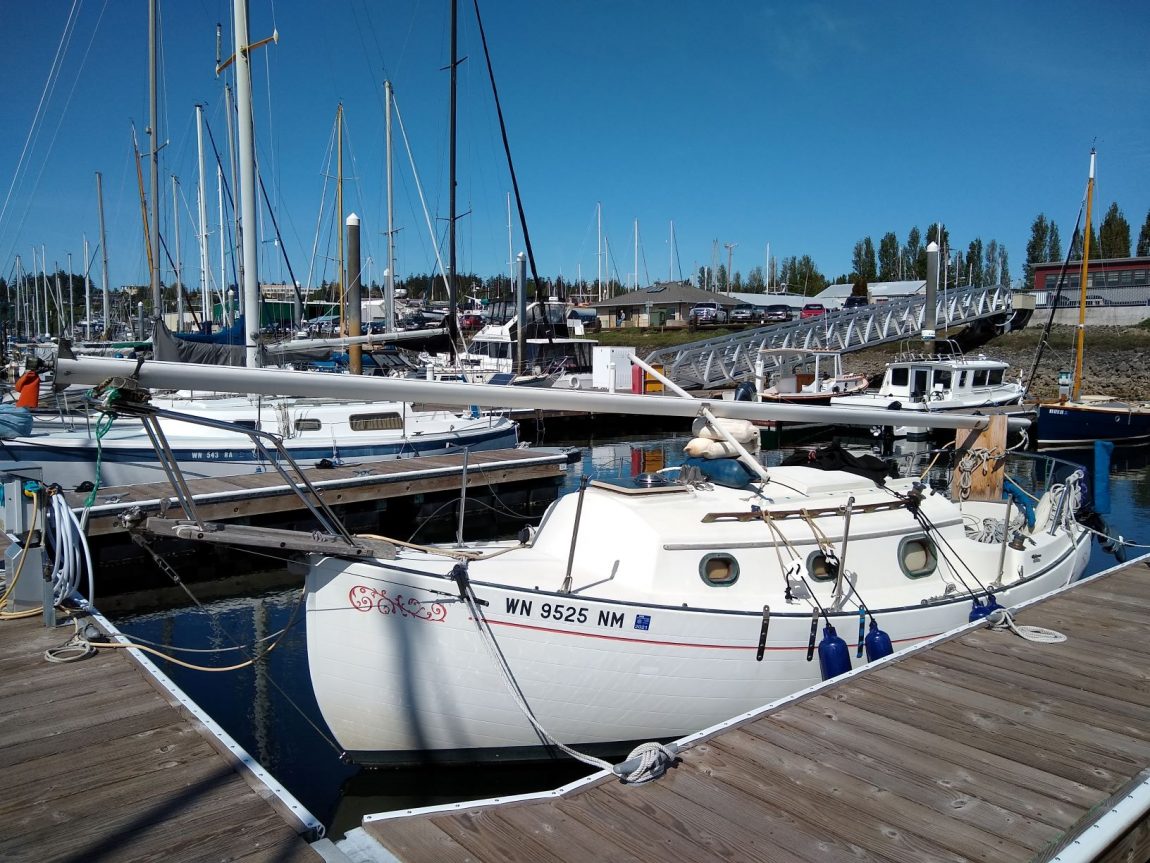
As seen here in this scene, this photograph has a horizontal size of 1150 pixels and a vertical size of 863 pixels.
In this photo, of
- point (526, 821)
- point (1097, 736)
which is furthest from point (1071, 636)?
point (526, 821)

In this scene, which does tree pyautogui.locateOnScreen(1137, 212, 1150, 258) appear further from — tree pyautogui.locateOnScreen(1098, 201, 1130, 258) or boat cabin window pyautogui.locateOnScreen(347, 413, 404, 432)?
boat cabin window pyautogui.locateOnScreen(347, 413, 404, 432)

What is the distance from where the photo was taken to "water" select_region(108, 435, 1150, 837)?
24.0 feet

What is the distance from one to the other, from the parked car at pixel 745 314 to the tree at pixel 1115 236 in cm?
3018

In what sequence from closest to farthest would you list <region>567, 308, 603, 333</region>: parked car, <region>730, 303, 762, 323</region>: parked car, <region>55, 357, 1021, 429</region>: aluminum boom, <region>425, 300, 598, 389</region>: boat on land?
<region>55, 357, 1021, 429</region>: aluminum boom → <region>425, 300, 598, 389</region>: boat on land → <region>730, 303, 762, 323</region>: parked car → <region>567, 308, 603, 333</region>: parked car

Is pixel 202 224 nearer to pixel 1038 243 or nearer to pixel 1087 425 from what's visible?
pixel 1087 425

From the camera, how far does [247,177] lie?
15883mm

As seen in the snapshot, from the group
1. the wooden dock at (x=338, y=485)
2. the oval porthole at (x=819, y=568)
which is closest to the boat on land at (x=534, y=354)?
the wooden dock at (x=338, y=485)

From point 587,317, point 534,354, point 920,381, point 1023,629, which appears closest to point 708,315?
point 587,317

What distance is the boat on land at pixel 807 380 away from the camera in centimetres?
3203

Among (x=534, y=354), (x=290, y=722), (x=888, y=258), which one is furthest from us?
(x=888, y=258)

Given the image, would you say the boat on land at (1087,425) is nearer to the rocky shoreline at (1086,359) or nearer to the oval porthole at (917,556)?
the rocky shoreline at (1086,359)

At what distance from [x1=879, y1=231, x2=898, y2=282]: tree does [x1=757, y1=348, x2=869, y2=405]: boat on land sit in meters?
60.6

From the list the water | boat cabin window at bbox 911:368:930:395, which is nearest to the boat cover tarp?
the water

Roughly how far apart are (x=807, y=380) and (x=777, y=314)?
3611 centimetres
